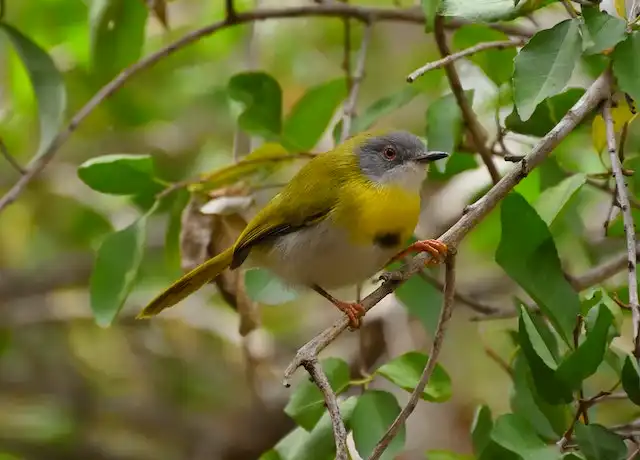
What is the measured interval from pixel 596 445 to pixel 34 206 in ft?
6.86

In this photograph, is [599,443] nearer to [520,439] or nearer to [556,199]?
[520,439]

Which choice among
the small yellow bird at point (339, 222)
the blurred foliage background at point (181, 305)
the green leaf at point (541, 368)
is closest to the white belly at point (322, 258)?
the small yellow bird at point (339, 222)

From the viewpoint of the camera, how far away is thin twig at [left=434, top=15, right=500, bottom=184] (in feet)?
4.69

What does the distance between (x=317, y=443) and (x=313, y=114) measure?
74cm

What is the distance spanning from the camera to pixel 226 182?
157 cm

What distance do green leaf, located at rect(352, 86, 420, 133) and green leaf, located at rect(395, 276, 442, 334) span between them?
11.6 inches

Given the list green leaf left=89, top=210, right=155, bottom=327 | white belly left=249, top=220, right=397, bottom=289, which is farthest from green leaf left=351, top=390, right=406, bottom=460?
green leaf left=89, top=210, right=155, bottom=327

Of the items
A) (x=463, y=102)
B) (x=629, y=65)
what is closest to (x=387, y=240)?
(x=463, y=102)

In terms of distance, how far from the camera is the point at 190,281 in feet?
4.95

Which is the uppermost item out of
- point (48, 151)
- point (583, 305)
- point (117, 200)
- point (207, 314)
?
point (117, 200)

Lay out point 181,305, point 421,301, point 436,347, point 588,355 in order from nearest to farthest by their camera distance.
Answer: point 588,355, point 436,347, point 421,301, point 181,305

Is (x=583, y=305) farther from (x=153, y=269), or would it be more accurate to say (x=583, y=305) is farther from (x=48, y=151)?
(x=153, y=269)

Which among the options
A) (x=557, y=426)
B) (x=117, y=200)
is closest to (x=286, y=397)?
(x=117, y=200)

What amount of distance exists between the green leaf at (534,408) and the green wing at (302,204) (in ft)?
1.30
